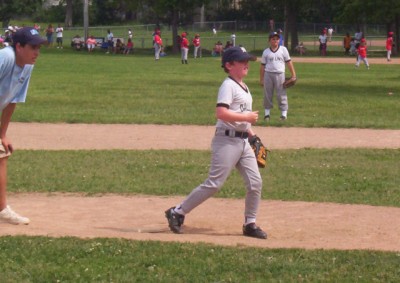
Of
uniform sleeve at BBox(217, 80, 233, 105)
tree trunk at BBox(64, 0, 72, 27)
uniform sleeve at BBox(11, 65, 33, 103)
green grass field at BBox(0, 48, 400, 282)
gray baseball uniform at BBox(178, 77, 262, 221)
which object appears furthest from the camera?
tree trunk at BBox(64, 0, 72, 27)

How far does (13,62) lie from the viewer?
29.7ft

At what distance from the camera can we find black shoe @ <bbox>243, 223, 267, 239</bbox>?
918 cm

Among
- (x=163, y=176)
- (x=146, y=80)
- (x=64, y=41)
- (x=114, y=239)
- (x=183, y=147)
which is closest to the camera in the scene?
(x=114, y=239)

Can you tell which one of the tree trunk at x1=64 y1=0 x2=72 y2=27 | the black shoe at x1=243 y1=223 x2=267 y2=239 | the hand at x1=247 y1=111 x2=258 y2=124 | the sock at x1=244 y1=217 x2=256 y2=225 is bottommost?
the tree trunk at x1=64 y1=0 x2=72 y2=27

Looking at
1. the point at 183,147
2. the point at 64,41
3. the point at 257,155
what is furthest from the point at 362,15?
the point at 257,155

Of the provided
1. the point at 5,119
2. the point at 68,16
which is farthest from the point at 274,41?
the point at 68,16

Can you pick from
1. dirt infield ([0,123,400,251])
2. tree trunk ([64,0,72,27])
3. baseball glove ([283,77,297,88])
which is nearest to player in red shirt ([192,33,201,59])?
tree trunk ([64,0,72,27])

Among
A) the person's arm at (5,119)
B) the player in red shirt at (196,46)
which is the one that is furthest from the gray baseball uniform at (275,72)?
the player in red shirt at (196,46)

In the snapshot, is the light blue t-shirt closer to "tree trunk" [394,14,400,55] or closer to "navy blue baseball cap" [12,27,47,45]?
"navy blue baseball cap" [12,27,47,45]

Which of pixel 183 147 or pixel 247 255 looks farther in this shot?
pixel 183 147

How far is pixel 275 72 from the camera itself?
66.7 feet

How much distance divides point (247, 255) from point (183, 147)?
8478 millimetres

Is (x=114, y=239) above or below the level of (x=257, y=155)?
below

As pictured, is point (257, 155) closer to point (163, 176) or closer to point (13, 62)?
point (13, 62)
